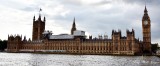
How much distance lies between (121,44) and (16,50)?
3004 inches

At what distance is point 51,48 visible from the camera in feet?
575

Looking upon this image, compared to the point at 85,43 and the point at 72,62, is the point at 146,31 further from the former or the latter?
the point at 72,62

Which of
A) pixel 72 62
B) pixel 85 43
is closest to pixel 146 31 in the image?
pixel 85 43

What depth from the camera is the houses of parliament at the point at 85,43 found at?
480 ft

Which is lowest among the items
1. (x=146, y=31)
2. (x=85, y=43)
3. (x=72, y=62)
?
(x=72, y=62)

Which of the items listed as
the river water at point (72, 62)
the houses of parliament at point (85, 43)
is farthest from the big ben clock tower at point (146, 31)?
the river water at point (72, 62)

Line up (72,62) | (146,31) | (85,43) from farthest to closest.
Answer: (85,43) < (146,31) < (72,62)

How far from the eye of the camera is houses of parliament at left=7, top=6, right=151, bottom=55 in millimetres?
146375

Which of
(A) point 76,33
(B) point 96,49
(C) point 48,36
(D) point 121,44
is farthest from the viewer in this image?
(C) point 48,36

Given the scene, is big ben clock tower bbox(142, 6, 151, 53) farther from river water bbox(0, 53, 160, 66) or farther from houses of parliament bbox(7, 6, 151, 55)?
river water bbox(0, 53, 160, 66)

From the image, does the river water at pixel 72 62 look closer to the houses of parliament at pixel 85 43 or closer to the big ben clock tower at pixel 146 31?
the houses of parliament at pixel 85 43

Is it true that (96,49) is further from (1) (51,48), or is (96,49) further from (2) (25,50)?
(2) (25,50)

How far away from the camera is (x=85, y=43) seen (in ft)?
537

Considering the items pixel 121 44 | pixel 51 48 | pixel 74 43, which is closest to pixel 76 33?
pixel 74 43
